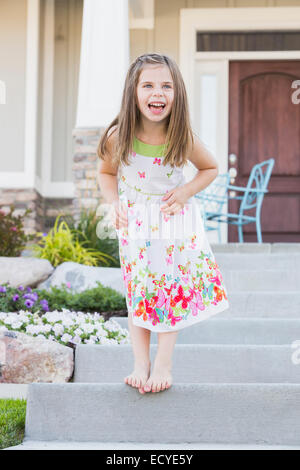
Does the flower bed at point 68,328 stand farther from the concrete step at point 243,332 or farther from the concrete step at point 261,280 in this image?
the concrete step at point 261,280

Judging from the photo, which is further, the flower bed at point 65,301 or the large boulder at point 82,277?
the large boulder at point 82,277

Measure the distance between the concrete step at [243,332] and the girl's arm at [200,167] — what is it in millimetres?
1166

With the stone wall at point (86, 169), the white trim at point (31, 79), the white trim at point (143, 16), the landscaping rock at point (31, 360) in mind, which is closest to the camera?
the landscaping rock at point (31, 360)

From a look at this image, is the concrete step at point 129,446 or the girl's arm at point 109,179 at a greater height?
the girl's arm at point 109,179

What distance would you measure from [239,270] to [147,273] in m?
2.21

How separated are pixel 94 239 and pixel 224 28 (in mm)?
2999

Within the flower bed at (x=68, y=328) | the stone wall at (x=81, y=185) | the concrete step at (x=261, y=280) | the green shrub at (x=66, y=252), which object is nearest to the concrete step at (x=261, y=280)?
the concrete step at (x=261, y=280)

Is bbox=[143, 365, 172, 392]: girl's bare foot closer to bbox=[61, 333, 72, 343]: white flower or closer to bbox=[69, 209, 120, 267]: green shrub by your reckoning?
bbox=[61, 333, 72, 343]: white flower

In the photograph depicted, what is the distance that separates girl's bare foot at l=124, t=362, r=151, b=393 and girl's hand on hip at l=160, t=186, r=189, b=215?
515 mm

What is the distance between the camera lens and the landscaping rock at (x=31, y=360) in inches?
109

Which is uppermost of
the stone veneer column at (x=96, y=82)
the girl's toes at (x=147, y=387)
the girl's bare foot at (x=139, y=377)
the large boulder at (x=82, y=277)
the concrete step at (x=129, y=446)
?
the stone veneer column at (x=96, y=82)

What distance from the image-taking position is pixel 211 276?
2209 millimetres

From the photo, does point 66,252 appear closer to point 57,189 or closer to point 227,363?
point 57,189

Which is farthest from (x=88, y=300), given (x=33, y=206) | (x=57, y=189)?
(x=57, y=189)
